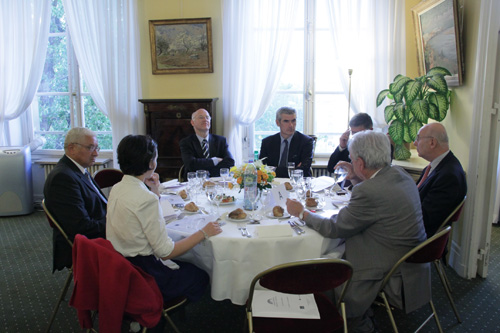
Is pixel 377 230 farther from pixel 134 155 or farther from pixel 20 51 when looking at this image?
pixel 20 51

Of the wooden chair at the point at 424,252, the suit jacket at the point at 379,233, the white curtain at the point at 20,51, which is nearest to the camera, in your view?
the wooden chair at the point at 424,252

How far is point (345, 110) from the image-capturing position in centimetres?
542

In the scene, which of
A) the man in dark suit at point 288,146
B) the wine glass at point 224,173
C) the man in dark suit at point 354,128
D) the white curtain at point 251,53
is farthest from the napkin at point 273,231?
the white curtain at point 251,53

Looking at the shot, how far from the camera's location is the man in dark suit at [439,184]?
2.73 meters

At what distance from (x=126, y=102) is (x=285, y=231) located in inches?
158

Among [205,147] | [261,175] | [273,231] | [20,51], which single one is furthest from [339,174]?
[20,51]

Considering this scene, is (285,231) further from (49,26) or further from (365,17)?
(49,26)

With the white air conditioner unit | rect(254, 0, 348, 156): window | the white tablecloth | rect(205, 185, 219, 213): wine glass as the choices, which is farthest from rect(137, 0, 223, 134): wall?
the white tablecloth

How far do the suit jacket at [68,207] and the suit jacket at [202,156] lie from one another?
1612 millimetres

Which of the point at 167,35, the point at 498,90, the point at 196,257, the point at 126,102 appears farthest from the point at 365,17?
the point at 196,257

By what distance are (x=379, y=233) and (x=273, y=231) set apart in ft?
2.01

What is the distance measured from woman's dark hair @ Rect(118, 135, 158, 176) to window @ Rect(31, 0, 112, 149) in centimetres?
414

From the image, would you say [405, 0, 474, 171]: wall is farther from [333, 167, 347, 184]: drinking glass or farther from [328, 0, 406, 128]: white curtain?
[333, 167, 347, 184]: drinking glass

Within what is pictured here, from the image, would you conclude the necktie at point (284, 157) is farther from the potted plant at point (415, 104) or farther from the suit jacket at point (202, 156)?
the potted plant at point (415, 104)
